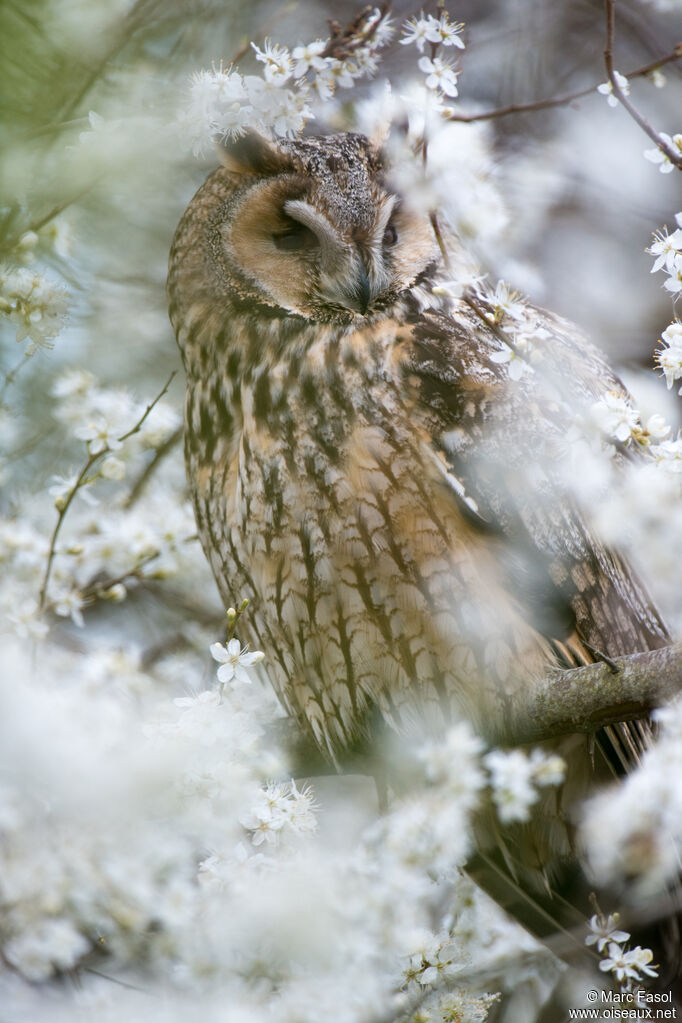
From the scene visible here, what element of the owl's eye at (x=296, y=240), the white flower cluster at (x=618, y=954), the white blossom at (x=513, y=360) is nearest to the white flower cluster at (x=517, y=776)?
the white flower cluster at (x=618, y=954)

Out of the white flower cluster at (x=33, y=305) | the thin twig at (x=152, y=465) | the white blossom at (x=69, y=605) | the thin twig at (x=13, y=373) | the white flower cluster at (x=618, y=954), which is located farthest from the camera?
the thin twig at (x=152, y=465)

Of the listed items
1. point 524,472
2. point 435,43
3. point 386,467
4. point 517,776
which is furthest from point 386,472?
point 435,43

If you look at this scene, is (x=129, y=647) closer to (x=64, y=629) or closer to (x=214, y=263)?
(x=64, y=629)

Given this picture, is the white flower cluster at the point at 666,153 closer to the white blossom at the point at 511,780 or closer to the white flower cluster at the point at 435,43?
the white flower cluster at the point at 435,43

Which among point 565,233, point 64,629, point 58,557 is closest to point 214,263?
point 58,557

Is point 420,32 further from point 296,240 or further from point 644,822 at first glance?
point 644,822

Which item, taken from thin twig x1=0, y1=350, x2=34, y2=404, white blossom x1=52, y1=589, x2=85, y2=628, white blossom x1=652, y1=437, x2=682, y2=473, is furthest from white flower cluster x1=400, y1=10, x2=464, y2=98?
white blossom x1=52, y1=589, x2=85, y2=628
